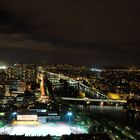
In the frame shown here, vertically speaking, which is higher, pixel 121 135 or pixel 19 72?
pixel 19 72

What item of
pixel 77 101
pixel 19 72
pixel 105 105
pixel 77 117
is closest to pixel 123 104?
pixel 105 105

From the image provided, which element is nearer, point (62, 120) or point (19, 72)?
point (62, 120)

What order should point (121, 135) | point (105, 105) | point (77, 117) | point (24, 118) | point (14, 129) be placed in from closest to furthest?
point (121, 135)
point (14, 129)
point (24, 118)
point (77, 117)
point (105, 105)

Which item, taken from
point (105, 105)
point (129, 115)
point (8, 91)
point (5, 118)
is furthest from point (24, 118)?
point (8, 91)

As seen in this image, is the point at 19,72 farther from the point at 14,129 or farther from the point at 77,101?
the point at 14,129

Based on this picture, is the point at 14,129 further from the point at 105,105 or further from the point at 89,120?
the point at 105,105

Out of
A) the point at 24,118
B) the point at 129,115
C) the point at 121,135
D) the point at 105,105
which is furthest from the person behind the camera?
the point at 105,105
